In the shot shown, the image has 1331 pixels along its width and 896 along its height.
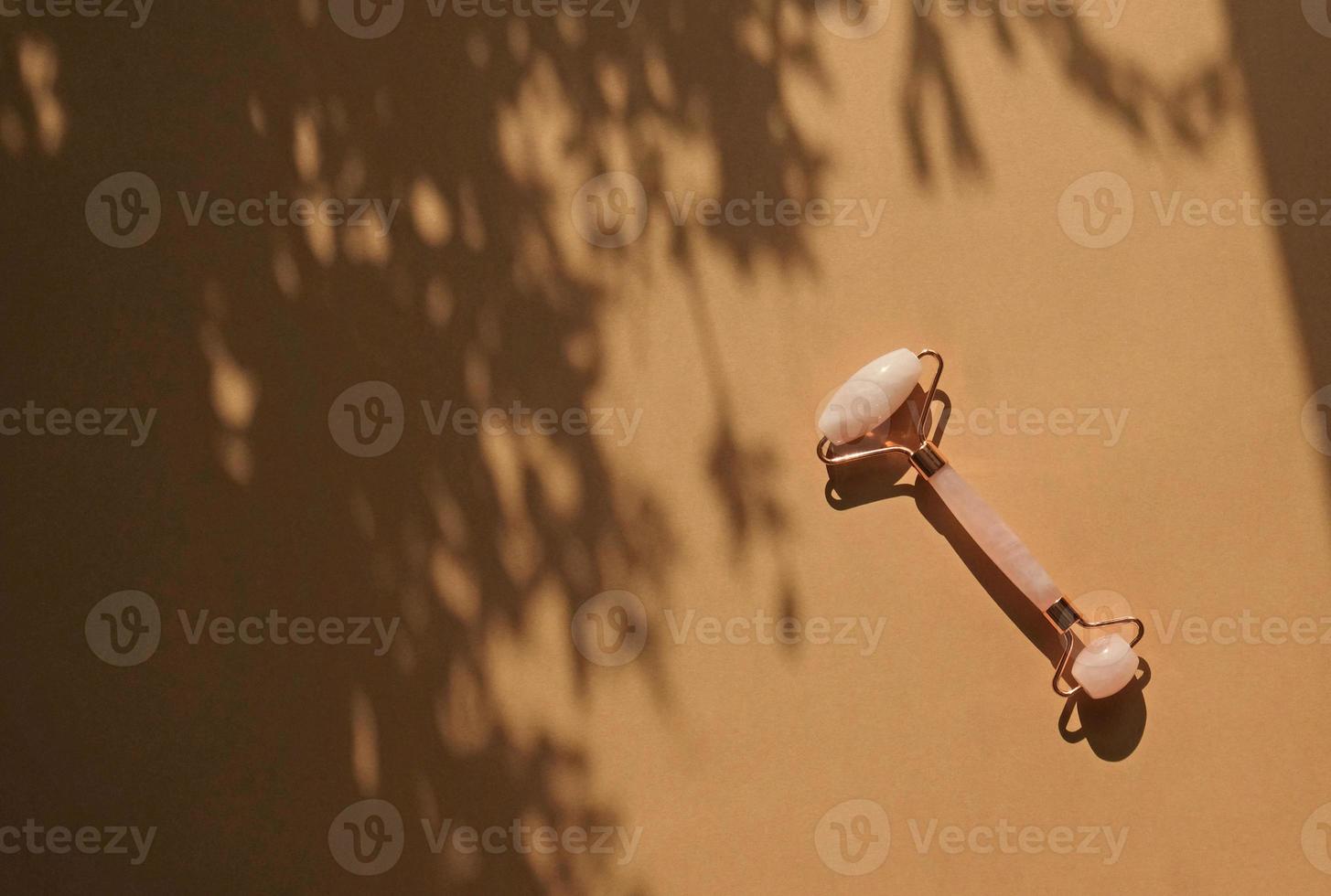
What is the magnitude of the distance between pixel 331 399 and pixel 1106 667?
1.63 meters

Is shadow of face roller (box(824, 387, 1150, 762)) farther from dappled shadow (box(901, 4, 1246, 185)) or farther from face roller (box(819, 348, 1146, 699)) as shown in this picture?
dappled shadow (box(901, 4, 1246, 185))

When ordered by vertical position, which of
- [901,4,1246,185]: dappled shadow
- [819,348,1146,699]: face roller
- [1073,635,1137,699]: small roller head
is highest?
[901,4,1246,185]: dappled shadow

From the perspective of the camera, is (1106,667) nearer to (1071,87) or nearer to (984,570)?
(984,570)

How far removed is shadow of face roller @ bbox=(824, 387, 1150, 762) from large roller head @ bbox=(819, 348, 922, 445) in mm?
100

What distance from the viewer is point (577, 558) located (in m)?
2.25

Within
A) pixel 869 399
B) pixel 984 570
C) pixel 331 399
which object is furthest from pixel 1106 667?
pixel 331 399

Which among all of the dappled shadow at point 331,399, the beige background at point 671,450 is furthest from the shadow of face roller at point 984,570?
the dappled shadow at point 331,399

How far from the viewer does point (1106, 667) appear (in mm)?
2123

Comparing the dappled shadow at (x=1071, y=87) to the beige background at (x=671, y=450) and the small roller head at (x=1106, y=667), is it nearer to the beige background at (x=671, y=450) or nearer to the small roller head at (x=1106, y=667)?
the beige background at (x=671, y=450)

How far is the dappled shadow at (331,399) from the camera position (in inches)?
87.7

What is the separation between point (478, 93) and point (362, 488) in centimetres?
86

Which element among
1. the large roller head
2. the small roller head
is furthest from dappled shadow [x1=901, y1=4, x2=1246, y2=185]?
the small roller head

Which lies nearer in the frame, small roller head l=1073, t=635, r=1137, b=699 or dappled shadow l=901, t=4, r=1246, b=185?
Result: small roller head l=1073, t=635, r=1137, b=699

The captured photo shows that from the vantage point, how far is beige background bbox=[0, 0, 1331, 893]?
222cm
